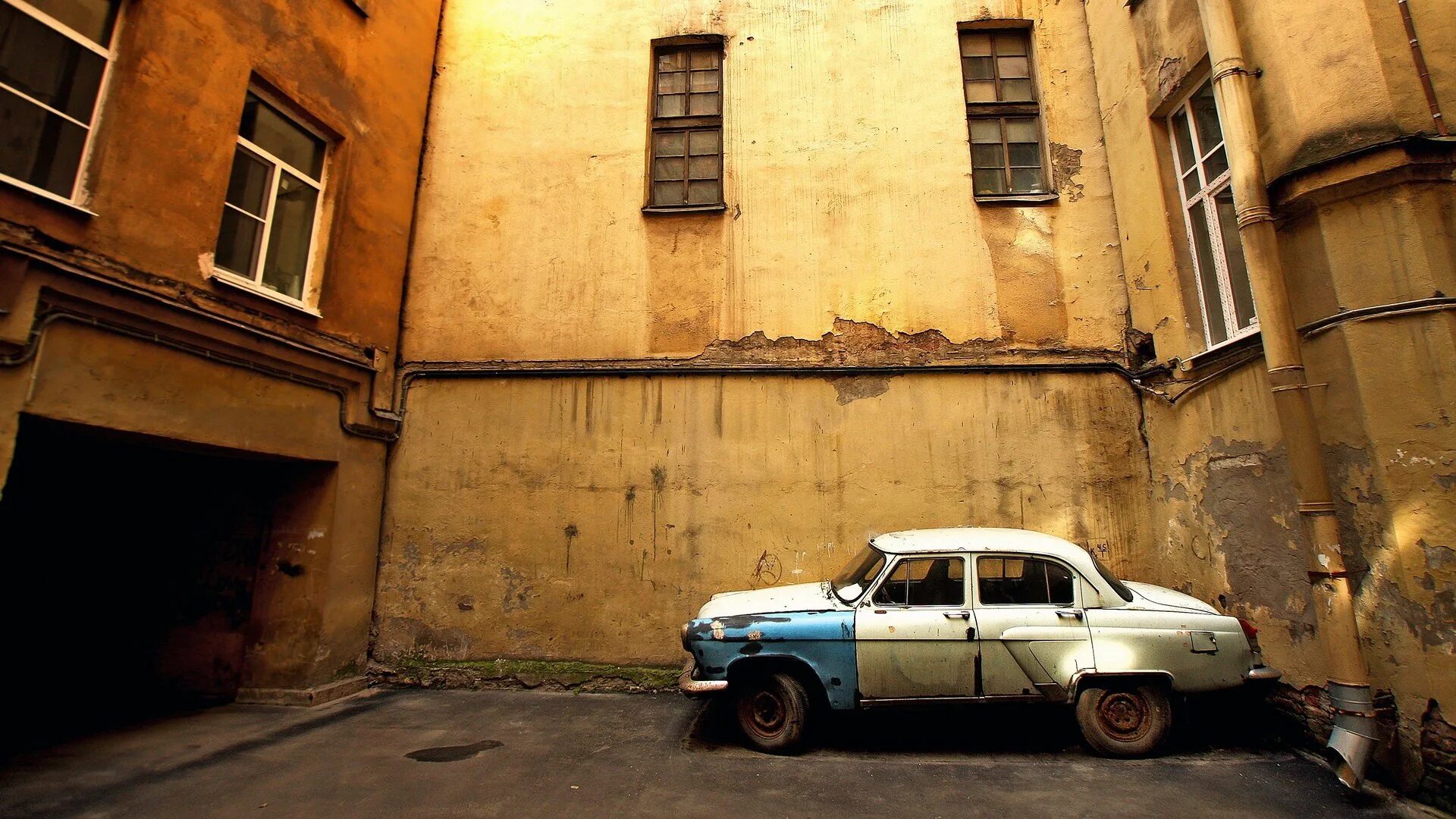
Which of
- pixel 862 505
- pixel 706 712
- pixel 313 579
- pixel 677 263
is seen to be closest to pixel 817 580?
pixel 862 505

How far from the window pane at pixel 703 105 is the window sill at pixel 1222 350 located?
5.86m

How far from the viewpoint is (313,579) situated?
5.71 m

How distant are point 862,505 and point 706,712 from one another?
249 centimetres

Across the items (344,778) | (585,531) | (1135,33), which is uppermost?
(1135,33)

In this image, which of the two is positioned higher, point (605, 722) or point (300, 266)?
point (300, 266)

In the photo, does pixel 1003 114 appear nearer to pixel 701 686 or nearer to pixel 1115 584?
pixel 1115 584

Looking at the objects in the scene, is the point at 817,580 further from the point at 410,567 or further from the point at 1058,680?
the point at 410,567

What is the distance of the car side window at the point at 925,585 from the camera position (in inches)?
174

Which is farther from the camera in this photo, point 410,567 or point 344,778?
point 410,567

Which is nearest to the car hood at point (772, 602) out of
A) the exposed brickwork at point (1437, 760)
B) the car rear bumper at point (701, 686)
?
the car rear bumper at point (701, 686)

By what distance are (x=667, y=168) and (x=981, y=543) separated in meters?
5.63

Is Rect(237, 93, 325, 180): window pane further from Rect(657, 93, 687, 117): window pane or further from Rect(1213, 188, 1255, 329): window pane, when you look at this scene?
Rect(1213, 188, 1255, 329): window pane

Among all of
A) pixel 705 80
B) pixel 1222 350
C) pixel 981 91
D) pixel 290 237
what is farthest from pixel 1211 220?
pixel 290 237

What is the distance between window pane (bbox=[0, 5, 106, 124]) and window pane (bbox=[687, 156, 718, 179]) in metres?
5.14
